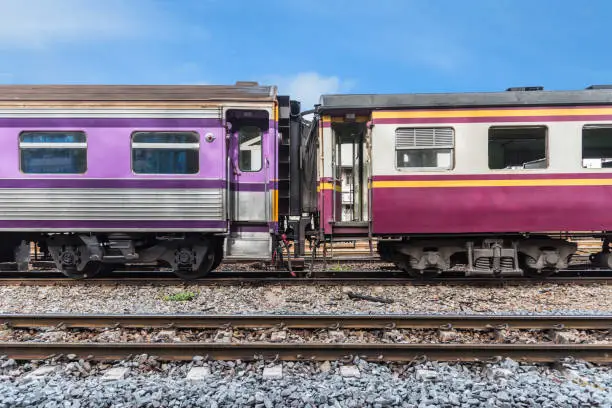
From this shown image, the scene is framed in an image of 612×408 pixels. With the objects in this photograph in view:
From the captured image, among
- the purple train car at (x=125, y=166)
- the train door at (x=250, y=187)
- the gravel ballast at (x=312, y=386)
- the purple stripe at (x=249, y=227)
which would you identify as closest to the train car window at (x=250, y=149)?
the train door at (x=250, y=187)

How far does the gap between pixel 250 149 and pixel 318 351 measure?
14.5 ft

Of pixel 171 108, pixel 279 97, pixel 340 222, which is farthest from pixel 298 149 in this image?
pixel 171 108

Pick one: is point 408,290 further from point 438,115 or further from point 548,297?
point 438,115

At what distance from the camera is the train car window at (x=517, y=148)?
7090 millimetres

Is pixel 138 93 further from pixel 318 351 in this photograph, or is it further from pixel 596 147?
pixel 596 147

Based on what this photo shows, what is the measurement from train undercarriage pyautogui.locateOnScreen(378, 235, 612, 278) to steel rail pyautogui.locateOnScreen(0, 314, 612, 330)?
86.6 inches

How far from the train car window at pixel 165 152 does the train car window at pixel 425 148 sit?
3.68 m

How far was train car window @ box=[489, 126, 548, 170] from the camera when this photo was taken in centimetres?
709

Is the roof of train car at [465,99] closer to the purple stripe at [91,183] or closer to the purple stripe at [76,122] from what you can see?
the purple stripe at [91,183]

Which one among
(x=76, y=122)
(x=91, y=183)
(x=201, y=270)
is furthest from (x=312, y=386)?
(x=76, y=122)

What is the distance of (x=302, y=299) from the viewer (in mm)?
6543

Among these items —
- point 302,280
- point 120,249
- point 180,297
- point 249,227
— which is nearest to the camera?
point 180,297

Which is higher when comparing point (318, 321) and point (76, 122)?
point (76, 122)

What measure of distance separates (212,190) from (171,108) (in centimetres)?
164
